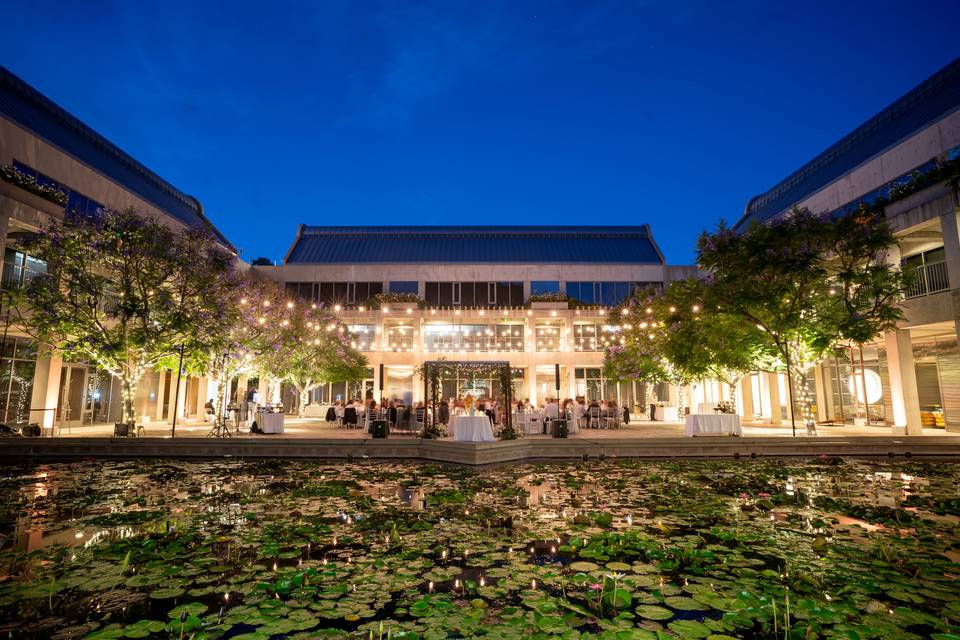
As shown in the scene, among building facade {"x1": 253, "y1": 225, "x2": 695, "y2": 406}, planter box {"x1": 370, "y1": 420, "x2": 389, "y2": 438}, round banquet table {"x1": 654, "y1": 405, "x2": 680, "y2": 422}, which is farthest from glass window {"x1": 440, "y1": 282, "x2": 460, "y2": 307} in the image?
planter box {"x1": 370, "y1": 420, "x2": 389, "y2": 438}

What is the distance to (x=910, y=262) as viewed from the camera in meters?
16.9

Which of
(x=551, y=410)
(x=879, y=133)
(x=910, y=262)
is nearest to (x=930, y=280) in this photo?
(x=910, y=262)

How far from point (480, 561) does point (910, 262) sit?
1957cm

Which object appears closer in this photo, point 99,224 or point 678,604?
point 678,604

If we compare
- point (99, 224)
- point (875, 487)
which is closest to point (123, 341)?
point (99, 224)

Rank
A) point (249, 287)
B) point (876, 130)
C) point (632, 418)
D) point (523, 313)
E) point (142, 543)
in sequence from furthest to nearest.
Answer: point (523, 313) → point (632, 418) → point (876, 130) → point (249, 287) → point (142, 543)

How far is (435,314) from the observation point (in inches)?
1326

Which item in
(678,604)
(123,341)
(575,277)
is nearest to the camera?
(678,604)

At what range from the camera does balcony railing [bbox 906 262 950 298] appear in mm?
17469

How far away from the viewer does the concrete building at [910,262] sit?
1593cm

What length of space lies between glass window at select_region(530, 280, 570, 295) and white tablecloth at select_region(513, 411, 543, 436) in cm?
1692

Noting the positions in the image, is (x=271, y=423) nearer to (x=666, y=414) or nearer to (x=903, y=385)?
(x=666, y=414)

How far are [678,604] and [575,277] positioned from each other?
33173 millimetres

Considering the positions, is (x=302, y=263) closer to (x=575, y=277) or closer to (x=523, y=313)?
(x=523, y=313)
